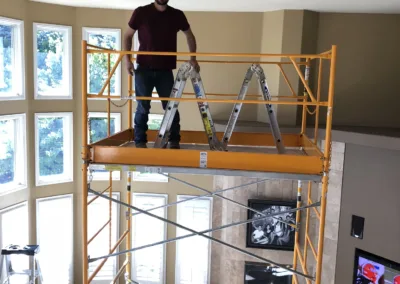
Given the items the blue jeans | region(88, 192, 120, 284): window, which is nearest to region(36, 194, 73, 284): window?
region(88, 192, 120, 284): window

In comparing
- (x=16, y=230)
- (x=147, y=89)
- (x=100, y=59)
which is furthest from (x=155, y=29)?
(x=16, y=230)

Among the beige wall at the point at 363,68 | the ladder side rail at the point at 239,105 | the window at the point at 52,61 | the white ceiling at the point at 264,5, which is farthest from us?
the window at the point at 52,61

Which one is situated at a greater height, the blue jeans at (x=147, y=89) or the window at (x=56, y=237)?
the blue jeans at (x=147, y=89)

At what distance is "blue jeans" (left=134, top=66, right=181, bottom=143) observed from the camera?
3.45 metres

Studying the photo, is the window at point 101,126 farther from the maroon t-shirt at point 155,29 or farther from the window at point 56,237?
the maroon t-shirt at point 155,29

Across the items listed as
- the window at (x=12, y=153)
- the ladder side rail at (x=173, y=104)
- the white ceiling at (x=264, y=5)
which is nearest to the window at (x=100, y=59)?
the white ceiling at (x=264, y=5)

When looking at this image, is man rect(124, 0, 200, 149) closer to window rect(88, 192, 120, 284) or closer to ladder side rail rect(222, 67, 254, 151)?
ladder side rail rect(222, 67, 254, 151)

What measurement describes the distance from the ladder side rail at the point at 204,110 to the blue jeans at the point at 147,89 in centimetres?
34

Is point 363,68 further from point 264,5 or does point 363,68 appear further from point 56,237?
point 56,237

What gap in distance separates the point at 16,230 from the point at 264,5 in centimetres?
577

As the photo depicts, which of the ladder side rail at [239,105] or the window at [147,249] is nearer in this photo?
the ladder side rail at [239,105]

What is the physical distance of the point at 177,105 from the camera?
322 centimetres

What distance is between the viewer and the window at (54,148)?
304 inches

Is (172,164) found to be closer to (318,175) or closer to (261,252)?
(318,175)
